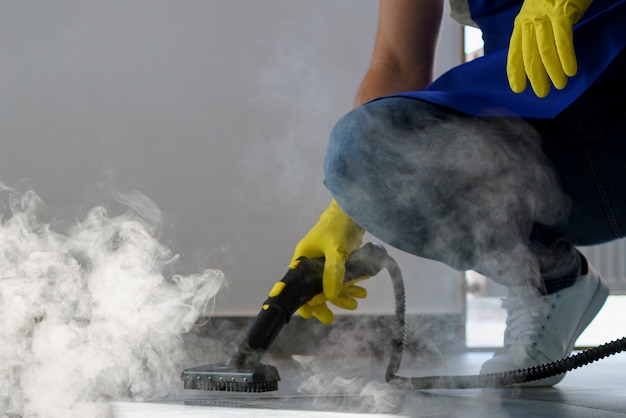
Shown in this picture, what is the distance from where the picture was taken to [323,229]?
1427 mm

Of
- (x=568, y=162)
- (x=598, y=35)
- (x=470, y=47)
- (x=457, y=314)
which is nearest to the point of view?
(x=598, y=35)

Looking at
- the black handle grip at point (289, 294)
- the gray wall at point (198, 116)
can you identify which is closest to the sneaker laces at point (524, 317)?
the black handle grip at point (289, 294)

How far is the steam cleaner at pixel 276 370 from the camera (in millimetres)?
1129

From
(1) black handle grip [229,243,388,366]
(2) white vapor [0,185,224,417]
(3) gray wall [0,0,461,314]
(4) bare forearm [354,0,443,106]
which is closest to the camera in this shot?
(2) white vapor [0,185,224,417]

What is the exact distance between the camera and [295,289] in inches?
51.4

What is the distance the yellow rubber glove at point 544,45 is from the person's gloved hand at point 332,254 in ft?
1.45

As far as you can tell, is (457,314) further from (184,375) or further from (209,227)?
(184,375)

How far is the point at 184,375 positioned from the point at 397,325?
16.1 inches

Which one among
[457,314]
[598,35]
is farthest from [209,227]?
[598,35]

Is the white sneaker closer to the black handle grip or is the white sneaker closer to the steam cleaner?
the steam cleaner

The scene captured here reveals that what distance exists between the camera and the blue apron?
43.5 inches

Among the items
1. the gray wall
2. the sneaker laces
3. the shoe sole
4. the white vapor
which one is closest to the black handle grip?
the white vapor

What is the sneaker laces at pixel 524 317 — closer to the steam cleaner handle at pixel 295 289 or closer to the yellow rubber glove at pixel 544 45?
the steam cleaner handle at pixel 295 289

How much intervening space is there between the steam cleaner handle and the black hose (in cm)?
4
